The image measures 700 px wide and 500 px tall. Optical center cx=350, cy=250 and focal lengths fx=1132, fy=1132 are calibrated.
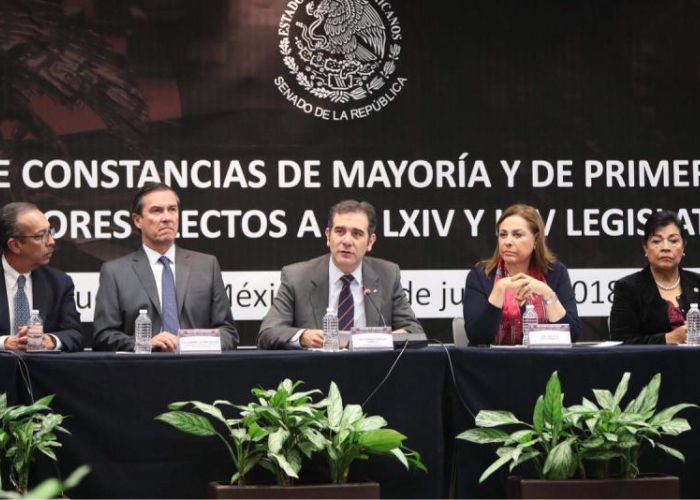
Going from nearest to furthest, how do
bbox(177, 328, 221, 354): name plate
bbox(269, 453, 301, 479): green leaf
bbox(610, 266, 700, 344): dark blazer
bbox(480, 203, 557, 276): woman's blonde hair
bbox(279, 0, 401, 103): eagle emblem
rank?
bbox(269, 453, 301, 479): green leaf, bbox(177, 328, 221, 354): name plate, bbox(480, 203, 557, 276): woman's blonde hair, bbox(610, 266, 700, 344): dark blazer, bbox(279, 0, 401, 103): eagle emblem

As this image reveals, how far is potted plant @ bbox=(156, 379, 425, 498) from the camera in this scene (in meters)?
3.32

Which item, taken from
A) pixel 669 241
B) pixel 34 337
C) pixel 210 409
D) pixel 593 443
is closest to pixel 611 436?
pixel 593 443

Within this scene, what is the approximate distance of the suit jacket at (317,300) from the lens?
432 centimetres

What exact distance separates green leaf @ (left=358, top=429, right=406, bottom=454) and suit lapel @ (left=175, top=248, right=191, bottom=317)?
4.32 ft

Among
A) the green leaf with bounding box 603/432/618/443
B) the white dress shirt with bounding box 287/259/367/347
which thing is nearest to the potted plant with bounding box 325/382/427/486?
the green leaf with bounding box 603/432/618/443

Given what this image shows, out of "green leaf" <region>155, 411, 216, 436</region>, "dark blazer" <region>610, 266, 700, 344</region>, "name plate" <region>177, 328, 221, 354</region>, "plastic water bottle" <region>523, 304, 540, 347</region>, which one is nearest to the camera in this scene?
"green leaf" <region>155, 411, 216, 436</region>

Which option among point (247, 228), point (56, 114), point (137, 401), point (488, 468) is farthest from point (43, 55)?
point (488, 468)

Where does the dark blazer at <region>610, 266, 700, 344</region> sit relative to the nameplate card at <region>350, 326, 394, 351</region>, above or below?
above

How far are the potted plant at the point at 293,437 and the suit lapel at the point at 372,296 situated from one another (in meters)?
0.96

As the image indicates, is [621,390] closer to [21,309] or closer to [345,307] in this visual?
[345,307]

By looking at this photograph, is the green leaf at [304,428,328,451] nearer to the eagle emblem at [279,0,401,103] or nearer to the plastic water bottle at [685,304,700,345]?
the plastic water bottle at [685,304,700,345]

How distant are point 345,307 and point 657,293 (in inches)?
49.8

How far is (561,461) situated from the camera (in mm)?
3365

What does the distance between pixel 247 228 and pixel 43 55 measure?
1242 millimetres
